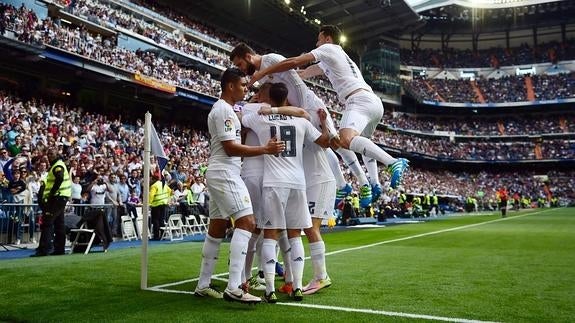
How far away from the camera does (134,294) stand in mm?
5285

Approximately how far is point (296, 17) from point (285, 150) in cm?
4273

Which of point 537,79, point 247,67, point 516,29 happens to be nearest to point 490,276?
point 247,67

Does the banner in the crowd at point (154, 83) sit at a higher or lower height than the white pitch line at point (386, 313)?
higher

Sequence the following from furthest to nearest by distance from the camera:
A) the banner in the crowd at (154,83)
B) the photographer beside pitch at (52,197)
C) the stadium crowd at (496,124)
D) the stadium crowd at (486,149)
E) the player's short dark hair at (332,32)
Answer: the stadium crowd at (496,124) → the stadium crowd at (486,149) → the banner in the crowd at (154,83) → the photographer beside pitch at (52,197) → the player's short dark hair at (332,32)

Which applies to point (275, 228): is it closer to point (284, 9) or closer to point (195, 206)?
point (195, 206)

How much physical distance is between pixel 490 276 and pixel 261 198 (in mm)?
3593

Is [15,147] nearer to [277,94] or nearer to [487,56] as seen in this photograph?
[277,94]

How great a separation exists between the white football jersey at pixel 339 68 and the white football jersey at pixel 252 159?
1.25 metres

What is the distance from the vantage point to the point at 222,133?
4879 mm

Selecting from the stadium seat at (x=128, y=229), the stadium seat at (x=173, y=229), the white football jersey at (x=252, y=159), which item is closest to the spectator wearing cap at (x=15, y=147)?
the stadium seat at (x=128, y=229)

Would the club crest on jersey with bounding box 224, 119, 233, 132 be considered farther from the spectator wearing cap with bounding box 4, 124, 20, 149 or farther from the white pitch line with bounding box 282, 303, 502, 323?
the spectator wearing cap with bounding box 4, 124, 20, 149

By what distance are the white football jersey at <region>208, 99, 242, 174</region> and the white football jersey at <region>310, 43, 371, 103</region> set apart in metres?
1.74

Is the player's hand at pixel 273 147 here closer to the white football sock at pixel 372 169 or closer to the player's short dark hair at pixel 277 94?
the player's short dark hair at pixel 277 94

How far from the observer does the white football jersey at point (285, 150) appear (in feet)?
16.7
